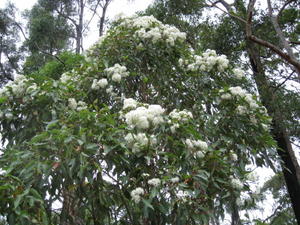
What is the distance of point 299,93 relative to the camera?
5660 mm

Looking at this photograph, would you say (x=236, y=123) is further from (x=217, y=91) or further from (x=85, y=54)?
(x=85, y=54)

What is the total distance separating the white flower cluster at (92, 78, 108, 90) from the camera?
10.4 feet

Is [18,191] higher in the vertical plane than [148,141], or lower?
lower

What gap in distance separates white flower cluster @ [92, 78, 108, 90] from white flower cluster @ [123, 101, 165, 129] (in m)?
0.83

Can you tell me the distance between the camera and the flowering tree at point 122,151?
2.22 meters

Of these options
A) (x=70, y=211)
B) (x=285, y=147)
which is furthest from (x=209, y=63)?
(x=285, y=147)

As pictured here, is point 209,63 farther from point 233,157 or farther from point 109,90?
point 233,157

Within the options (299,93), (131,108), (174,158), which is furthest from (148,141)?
A: (299,93)

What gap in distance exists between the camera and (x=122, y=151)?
94.3 inches

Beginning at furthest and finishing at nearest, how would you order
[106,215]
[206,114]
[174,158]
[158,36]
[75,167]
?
1. [158,36]
2. [206,114]
3. [106,215]
4. [174,158]
5. [75,167]

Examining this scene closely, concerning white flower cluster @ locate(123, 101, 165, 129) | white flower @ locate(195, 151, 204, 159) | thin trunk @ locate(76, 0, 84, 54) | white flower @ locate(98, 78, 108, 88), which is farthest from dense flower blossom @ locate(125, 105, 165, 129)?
thin trunk @ locate(76, 0, 84, 54)

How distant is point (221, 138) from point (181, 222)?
0.83 metres

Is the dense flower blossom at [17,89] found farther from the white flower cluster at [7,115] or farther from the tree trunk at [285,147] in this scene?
the tree trunk at [285,147]

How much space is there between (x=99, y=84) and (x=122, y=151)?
977 millimetres
